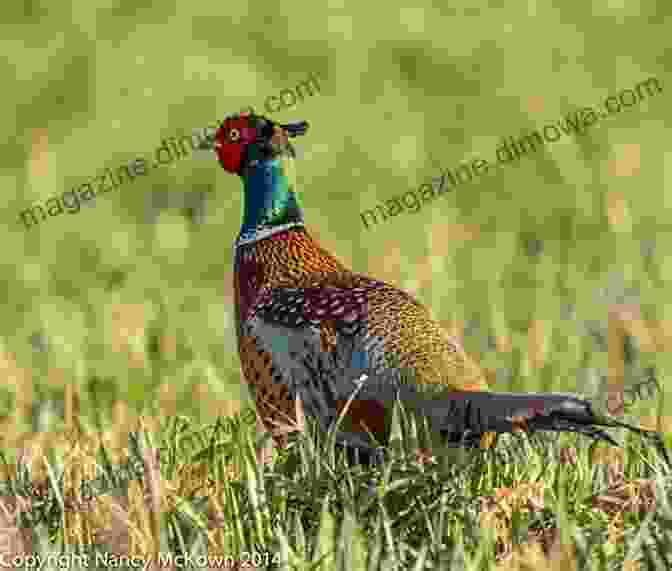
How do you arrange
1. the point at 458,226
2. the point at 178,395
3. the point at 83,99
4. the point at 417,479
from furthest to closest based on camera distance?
the point at 83,99 → the point at 458,226 → the point at 178,395 → the point at 417,479

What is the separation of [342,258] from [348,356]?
368 centimetres

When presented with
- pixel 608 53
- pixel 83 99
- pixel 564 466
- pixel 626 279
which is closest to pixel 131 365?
pixel 626 279

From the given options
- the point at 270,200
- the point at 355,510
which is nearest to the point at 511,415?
the point at 355,510

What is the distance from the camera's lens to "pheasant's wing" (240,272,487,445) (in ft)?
14.2

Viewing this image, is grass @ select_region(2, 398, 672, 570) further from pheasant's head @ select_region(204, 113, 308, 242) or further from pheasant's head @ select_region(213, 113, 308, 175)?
pheasant's head @ select_region(213, 113, 308, 175)

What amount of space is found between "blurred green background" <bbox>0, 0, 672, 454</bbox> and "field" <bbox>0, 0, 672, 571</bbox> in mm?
19

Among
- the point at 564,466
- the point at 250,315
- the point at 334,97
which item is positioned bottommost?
the point at 564,466

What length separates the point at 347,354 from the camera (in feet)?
14.5

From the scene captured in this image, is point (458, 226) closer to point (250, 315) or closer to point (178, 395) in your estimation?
point (178, 395)

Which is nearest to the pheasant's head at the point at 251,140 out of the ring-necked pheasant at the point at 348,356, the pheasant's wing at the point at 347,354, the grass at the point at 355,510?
the ring-necked pheasant at the point at 348,356

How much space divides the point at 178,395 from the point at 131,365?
28cm

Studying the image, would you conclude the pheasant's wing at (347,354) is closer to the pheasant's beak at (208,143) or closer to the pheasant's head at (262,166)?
the pheasant's head at (262,166)

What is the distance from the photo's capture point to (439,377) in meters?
4.36

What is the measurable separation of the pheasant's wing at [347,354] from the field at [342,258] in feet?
0.50
